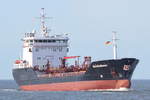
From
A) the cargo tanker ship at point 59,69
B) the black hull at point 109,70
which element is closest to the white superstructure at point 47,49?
the cargo tanker ship at point 59,69

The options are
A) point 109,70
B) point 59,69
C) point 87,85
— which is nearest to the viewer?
point 109,70

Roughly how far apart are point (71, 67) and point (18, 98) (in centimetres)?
1357

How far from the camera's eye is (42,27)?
2921 inches

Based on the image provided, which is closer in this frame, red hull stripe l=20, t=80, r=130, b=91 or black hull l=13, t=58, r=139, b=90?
black hull l=13, t=58, r=139, b=90

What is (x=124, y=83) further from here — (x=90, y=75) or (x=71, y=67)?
(x=71, y=67)

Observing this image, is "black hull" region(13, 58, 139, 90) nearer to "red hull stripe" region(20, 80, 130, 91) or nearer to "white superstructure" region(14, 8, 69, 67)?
"red hull stripe" region(20, 80, 130, 91)

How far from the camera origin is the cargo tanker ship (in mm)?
59156

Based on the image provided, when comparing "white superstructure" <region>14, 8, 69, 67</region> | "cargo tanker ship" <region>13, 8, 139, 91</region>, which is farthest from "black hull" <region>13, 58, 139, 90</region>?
"white superstructure" <region>14, 8, 69, 67</region>

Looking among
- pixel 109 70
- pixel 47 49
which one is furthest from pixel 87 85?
pixel 47 49

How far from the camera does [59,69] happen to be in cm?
6681

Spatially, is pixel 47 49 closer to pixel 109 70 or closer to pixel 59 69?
pixel 59 69

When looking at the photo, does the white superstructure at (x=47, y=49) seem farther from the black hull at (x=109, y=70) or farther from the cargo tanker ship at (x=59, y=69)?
the black hull at (x=109, y=70)

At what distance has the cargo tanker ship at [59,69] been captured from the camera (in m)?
59.2

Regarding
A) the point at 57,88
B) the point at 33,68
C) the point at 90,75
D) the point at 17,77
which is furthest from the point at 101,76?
the point at 17,77
